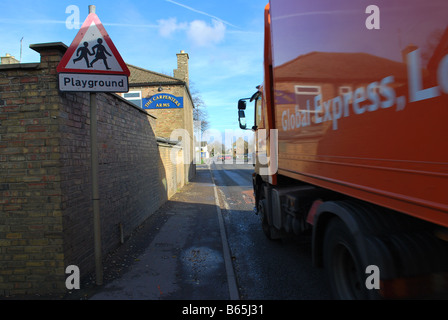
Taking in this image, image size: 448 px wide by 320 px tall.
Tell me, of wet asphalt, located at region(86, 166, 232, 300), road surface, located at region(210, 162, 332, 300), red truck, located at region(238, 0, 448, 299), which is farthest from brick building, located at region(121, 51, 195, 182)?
red truck, located at region(238, 0, 448, 299)

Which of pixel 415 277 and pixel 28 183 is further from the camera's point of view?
pixel 28 183

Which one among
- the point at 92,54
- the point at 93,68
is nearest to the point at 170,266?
the point at 93,68

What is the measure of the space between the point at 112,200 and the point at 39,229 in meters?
1.53

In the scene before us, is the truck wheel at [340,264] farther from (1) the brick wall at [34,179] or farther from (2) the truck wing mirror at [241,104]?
(2) the truck wing mirror at [241,104]

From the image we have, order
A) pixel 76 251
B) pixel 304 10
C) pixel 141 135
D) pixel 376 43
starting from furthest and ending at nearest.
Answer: pixel 141 135
pixel 76 251
pixel 304 10
pixel 376 43

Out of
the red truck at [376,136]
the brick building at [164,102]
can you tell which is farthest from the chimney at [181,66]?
the red truck at [376,136]

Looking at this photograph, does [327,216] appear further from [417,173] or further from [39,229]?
[39,229]

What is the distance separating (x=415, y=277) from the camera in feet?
5.97

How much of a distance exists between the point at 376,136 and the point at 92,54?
127 inches

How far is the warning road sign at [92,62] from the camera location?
319 cm

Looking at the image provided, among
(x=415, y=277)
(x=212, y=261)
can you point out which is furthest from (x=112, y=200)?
(x=415, y=277)

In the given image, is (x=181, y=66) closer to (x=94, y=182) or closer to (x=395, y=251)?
(x=94, y=182)

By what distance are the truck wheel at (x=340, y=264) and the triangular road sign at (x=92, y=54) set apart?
9.90ft

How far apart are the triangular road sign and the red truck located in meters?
2.19
